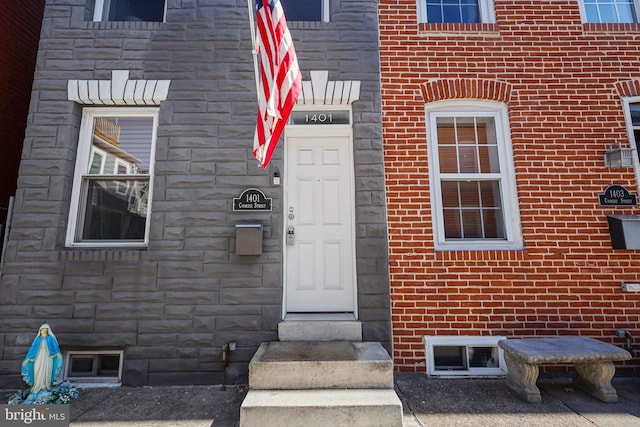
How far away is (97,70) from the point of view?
13.6 feet

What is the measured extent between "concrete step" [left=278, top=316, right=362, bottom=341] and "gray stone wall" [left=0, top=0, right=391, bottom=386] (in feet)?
0.41

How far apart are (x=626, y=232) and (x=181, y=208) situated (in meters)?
5.20

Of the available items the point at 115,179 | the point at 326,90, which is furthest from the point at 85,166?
the point at 326,90

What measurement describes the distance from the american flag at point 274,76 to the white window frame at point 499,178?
2128mm

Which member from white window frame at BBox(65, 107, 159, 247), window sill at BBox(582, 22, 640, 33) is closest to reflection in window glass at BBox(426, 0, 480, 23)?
window sill at BBox(582, 22, 640, 33)

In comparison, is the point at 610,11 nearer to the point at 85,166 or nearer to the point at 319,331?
the point at 319,331

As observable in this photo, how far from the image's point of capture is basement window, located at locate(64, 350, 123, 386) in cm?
367

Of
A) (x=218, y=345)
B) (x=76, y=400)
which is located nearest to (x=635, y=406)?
(x=218, y=345)

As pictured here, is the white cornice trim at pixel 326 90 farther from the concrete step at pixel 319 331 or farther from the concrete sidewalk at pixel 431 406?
the concrete sidewalk at pixel 431 406

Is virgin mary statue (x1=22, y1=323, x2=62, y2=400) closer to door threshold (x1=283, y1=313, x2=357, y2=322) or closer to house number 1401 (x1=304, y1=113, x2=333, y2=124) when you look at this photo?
door threshold (x1=283, y1=313, x2=357, y2=322)

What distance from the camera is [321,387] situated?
299cm

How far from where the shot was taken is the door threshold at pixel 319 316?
3.85m

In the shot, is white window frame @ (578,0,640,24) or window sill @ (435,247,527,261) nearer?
window sill @ (435,247,527,261)

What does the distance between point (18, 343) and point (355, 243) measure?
12.6ft
